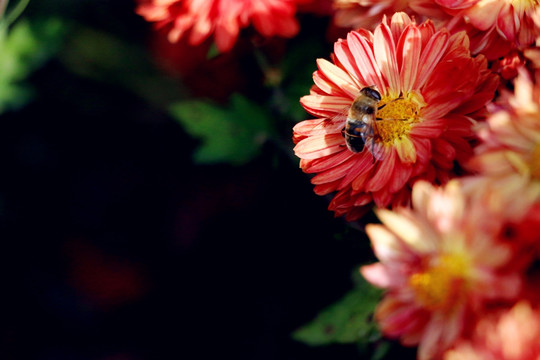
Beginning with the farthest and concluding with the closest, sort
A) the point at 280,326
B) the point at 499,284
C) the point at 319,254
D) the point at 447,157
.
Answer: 1. the point at 280,326
2. the point at 319,254
3. the point at 447,157
4. the point at 499,284

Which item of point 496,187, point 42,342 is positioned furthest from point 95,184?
point 496,187

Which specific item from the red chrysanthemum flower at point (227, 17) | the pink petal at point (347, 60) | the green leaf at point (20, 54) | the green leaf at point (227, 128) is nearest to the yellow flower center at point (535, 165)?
the pink petal at point (347, 60)

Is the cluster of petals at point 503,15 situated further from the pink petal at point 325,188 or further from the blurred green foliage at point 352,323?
the blurred green foliage at point 352,323

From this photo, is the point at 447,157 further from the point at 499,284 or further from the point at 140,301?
the point at 140,301

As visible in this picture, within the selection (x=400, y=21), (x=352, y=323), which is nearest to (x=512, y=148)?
(x=400, y=21)

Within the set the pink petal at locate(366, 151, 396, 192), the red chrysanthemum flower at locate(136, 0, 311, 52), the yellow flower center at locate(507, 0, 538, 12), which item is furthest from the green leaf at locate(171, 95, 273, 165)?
the yellow flower center at locate(507, 0, 538, 12)

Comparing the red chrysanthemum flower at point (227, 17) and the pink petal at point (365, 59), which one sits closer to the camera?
the pink petal at point (365, 59)
